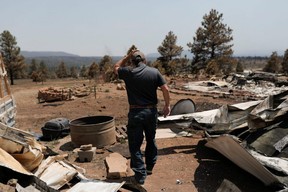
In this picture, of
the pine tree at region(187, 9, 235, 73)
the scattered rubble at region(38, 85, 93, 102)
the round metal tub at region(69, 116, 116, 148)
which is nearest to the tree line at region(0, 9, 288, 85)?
the pine tree at region(187, 9, 235, 73)

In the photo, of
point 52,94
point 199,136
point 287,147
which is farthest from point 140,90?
point 52,94

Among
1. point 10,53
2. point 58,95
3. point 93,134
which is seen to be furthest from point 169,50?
point 93,134

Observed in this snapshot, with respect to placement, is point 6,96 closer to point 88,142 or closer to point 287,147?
point 88,142

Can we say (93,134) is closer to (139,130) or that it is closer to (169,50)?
(139,130)

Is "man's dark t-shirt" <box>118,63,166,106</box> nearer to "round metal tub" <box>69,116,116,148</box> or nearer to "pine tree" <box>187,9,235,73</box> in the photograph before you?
"round metal tub" <box>69,116,116,148</box>

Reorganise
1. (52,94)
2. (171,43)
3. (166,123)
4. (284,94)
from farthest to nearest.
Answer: (171,43)
(52,94)
(166,123)
(284,94)

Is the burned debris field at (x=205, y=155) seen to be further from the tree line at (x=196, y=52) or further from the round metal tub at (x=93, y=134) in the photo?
the tree line at (x=196, y=52)

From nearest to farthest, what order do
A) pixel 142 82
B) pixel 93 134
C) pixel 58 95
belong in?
pixel 142 82, pixel 93 134, pixel 58 95

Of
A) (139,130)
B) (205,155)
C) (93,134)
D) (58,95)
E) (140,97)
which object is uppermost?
(140,97)

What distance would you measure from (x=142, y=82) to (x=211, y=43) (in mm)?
34091

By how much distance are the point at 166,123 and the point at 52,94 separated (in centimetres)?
1004

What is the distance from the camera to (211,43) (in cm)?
3703

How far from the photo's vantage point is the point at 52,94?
15.4m

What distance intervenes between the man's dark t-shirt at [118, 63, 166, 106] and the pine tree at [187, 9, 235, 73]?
32177 millimetres
